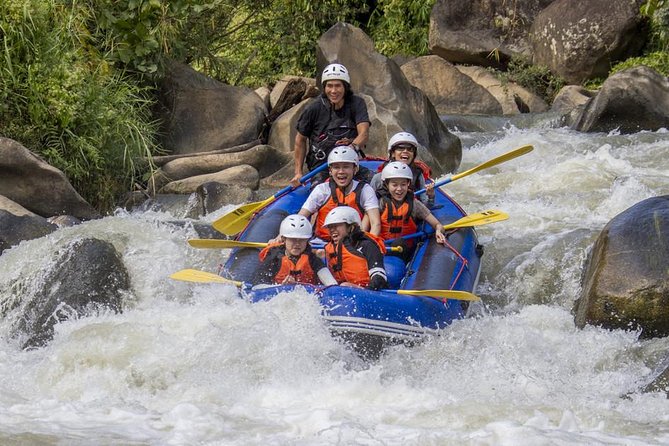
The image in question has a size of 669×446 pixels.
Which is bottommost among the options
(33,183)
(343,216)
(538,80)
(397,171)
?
(538,80)

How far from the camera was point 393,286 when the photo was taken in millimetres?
6875

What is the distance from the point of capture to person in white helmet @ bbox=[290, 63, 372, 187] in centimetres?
792

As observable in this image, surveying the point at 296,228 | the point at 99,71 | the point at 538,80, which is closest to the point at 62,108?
the point at 99,71

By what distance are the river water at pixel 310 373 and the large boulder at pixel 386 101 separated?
3.23 metres

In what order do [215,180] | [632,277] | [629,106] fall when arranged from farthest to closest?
[629,106] < [215,180] < [632,277]

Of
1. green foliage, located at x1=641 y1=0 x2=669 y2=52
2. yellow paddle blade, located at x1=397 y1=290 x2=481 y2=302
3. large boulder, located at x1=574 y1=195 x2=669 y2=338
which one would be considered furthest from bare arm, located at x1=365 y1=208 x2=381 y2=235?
green foliage, located at x1=641 y1=0 x2=669 y2=52

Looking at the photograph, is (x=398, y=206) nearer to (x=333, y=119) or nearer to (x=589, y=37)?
(x=333, y=119)

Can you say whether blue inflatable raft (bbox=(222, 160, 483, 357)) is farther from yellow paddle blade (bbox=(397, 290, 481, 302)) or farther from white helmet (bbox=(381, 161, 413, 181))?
white helmet (bbox=(381, 161, 413, 181))

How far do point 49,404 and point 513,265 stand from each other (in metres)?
3.69

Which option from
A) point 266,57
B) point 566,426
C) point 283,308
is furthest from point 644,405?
point 266,57

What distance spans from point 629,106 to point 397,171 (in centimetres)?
595

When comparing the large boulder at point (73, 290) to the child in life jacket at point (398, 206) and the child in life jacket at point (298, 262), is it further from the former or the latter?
the child in life jacket at point (398, 206)

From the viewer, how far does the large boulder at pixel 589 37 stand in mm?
15539

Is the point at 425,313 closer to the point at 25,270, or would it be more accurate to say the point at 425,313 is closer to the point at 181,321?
the point at 181,321
